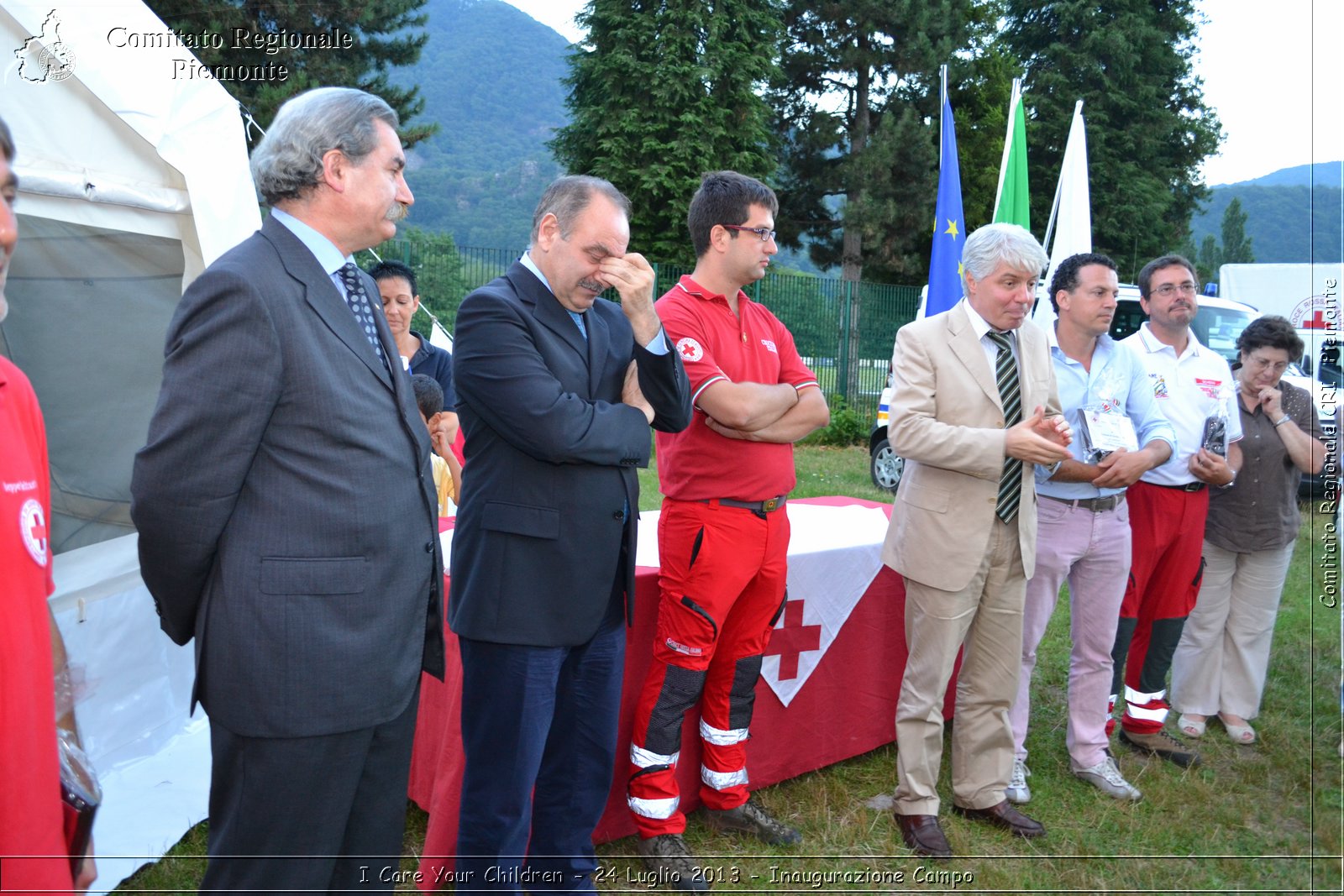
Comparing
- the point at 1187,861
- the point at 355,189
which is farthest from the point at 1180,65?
the point at 1187,861

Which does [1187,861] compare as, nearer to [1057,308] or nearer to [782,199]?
[1057,308]

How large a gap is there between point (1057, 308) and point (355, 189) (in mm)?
2940

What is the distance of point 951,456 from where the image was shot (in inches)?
121

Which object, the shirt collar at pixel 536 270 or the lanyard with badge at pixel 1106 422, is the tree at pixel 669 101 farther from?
the shirt collar at pixel 536 270

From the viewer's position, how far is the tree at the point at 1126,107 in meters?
1.83

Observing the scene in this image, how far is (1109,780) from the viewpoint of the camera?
3691 mm

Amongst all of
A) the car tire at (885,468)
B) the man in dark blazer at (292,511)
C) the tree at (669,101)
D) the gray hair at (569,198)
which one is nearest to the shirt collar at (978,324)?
the gray hair at (569,198)

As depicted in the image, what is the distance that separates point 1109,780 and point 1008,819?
64cm

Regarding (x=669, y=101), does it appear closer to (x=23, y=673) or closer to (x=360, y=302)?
(x=360, y=302)

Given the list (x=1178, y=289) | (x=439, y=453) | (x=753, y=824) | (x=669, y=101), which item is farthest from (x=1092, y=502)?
(x=669, y=101)

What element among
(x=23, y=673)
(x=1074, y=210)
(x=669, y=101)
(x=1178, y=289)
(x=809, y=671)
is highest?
(x=669, y=101)

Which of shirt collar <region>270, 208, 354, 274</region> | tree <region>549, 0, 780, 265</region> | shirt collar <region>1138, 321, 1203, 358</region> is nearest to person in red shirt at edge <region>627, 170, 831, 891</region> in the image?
shirt collar <region>270, 208, 354, 274</region>

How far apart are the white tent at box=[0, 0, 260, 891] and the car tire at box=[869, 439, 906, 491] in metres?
8.34

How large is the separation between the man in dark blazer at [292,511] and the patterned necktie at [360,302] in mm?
38
